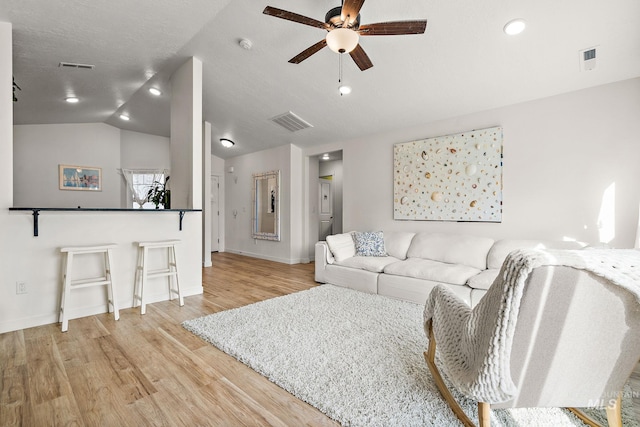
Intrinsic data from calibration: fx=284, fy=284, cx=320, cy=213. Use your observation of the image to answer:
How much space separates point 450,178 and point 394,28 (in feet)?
7.99

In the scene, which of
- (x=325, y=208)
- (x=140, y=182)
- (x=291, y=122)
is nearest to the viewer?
(x=291, y=122)

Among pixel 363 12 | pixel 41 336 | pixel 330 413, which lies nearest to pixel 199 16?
pixel 363 12

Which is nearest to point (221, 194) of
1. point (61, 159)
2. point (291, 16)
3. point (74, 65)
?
point (61, 159)

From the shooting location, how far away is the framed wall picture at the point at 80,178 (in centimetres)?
550

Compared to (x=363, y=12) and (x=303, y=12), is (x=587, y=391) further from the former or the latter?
(x=303, y=12)

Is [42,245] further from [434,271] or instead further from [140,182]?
[140,182]

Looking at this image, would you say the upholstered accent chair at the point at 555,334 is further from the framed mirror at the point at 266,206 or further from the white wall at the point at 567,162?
the framed mirror at the point at 266,206

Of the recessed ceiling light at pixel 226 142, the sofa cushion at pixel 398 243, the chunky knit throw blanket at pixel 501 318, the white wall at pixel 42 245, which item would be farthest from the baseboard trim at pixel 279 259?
the chunky knit throw blanket at pixel 501 318

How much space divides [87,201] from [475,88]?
23.3ft

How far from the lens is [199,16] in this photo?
9.26 ft

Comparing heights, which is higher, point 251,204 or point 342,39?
point 342,39

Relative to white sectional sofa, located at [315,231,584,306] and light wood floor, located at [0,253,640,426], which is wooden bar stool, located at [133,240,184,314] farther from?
white sectional sofa, located at [315,231,584,306]

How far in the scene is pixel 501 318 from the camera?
3.27ft

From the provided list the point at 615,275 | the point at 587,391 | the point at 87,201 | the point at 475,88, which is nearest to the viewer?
the point at 615,275
